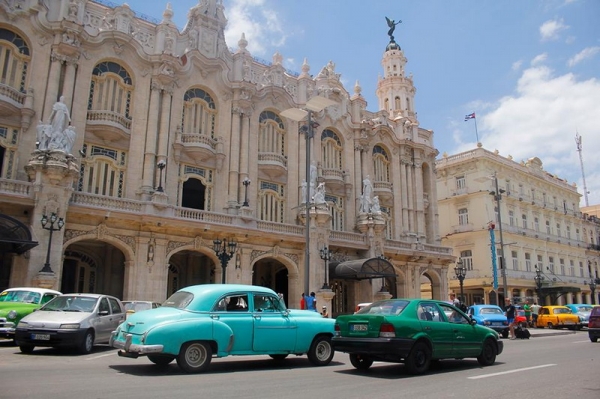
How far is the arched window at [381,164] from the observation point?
1499 inches

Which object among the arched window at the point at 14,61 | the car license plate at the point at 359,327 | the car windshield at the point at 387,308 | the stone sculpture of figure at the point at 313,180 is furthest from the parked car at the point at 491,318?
the arched window at the point at 14,61

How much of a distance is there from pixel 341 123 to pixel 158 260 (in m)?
17.2

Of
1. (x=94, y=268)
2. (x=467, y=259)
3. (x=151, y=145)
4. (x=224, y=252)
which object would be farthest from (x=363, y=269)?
(x=467, y=259)

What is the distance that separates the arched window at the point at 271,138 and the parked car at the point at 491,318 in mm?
15081

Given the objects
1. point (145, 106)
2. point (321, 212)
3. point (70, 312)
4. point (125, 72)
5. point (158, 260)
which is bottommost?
point (70, 312)

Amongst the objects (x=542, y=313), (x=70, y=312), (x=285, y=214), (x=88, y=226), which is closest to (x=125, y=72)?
(x=88, y=226)

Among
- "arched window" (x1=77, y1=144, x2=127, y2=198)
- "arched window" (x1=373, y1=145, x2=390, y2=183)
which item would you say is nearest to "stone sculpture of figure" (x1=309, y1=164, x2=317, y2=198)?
"arched window" (x1=373, y1=145, x2=390, y2=183)

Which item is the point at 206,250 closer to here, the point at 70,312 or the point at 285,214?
the point at 285,214

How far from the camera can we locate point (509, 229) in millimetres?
46688

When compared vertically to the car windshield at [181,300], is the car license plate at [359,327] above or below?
below

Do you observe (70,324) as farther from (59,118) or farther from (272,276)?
(272,276)

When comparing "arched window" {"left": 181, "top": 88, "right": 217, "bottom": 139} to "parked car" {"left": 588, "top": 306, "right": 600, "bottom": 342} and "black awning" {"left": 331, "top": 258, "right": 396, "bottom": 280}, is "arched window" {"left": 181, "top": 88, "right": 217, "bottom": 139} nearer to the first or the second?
"black awning" {"left": 331, "top": 258, "right": 396, "bottom": 280}

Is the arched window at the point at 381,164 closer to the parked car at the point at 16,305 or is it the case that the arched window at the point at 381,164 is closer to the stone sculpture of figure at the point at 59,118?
the stone sculpture of figure at the point at 59,118

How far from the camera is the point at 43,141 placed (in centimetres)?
2188
